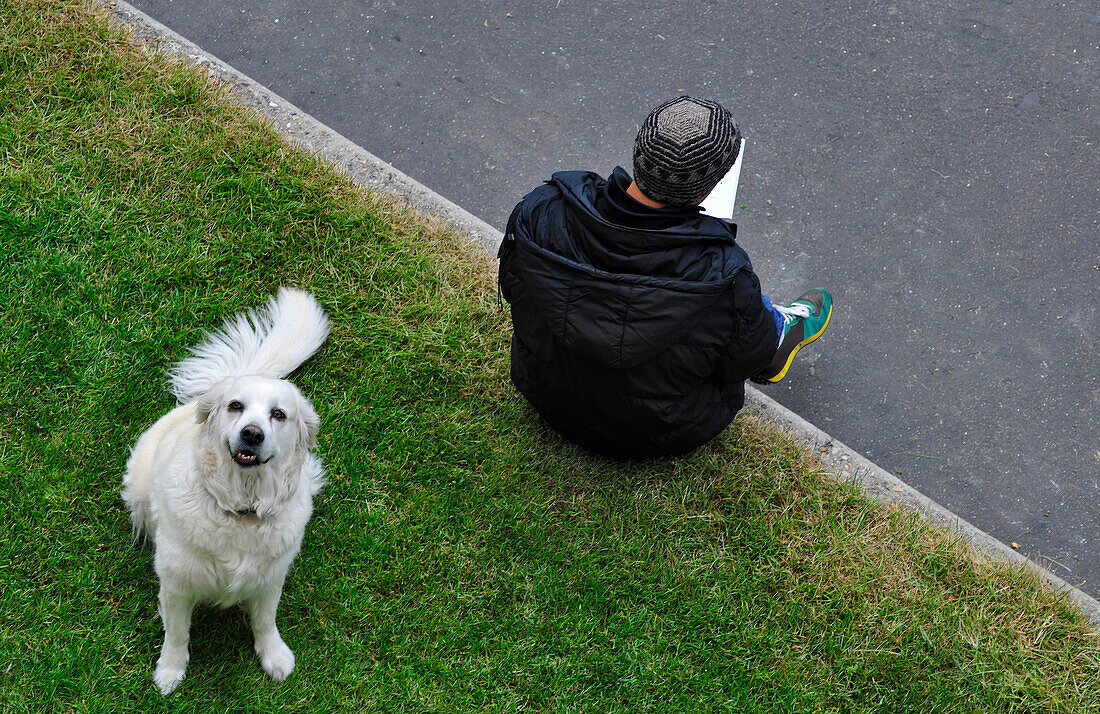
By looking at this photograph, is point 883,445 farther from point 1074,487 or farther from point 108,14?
point 108,14

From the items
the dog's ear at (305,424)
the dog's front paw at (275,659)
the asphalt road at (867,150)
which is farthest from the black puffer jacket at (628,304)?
the dog's front paw at (275,659)

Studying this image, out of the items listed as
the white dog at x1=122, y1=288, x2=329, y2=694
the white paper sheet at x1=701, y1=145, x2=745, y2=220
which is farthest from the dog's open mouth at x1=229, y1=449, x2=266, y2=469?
the white paper sheet at x1=701, y1=145, x2=745, y2=220

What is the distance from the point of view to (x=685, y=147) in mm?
2350

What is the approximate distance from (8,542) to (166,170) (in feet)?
5.45

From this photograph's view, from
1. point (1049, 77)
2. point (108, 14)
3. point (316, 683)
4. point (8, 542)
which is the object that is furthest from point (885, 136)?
point (8, 542)

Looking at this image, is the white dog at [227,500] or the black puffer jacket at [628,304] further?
the black puffer jacket at [628,304]

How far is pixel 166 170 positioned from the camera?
3.78 metres

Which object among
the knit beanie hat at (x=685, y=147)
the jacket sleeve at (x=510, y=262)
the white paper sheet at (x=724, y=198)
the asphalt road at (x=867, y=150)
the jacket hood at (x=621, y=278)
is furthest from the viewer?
the asphalt road at (x=867, y=150)

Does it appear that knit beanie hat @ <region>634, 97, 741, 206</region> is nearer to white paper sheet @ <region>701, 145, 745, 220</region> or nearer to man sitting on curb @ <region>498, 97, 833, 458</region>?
man sitting on curb @ <region>498, 97, 833, 458</region>

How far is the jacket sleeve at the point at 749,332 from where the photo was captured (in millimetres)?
2609

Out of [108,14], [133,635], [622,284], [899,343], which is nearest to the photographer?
[622,284]

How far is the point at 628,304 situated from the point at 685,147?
18.5 inches

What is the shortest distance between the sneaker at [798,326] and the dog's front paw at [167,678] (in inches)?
92.5

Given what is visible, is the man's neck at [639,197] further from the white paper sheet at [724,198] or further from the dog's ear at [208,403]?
the dog's ear at [208,403]
